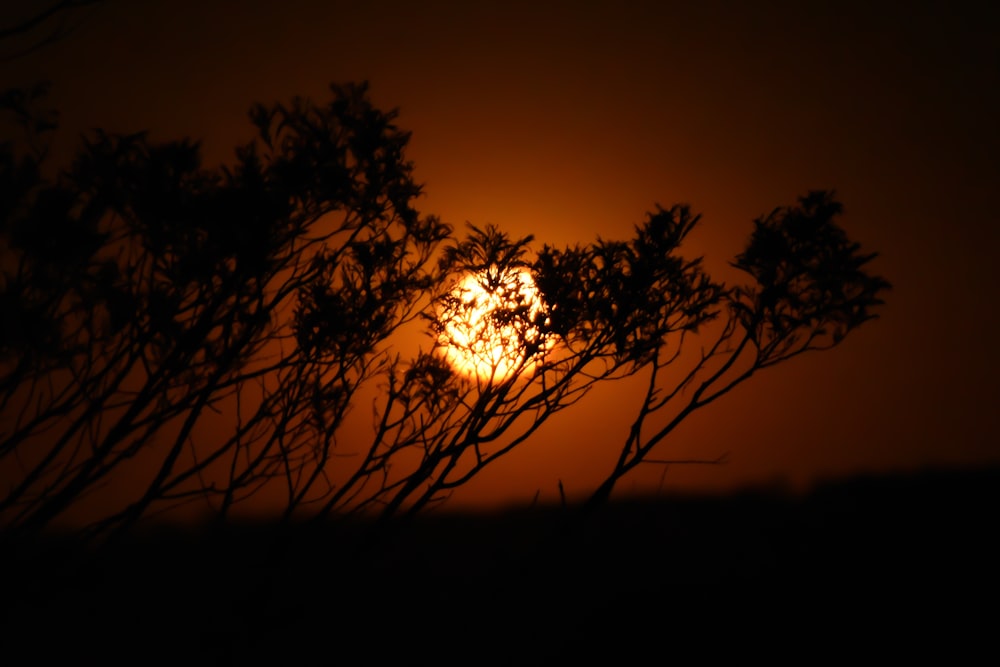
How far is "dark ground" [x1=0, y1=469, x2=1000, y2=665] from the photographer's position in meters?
4.79

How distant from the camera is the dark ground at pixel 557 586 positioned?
479 cm

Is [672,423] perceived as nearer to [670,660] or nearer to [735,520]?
[670,660]

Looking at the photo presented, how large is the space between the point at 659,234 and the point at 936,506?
5.56 meters

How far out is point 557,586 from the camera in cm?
633

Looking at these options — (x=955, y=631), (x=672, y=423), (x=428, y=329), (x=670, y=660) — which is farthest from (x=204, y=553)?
(x=955, y=631)

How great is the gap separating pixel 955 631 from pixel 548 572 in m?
3.82

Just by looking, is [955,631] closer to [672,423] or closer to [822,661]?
[822,661]

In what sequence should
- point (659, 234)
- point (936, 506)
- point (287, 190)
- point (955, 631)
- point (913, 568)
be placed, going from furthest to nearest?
point (936, 506) < point (913, 568) < point (955, 631) < point (659, 234) < point (287, 190)

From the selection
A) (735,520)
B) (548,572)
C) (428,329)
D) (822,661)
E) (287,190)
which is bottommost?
(822,661)

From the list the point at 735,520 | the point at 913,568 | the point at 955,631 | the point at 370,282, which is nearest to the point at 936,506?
the point at 913,568

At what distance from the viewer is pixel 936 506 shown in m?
8.09

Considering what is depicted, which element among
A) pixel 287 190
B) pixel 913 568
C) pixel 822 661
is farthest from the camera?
pixel 913 568

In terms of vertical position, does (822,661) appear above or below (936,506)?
below

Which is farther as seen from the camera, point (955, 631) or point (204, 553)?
point (955, 631)
